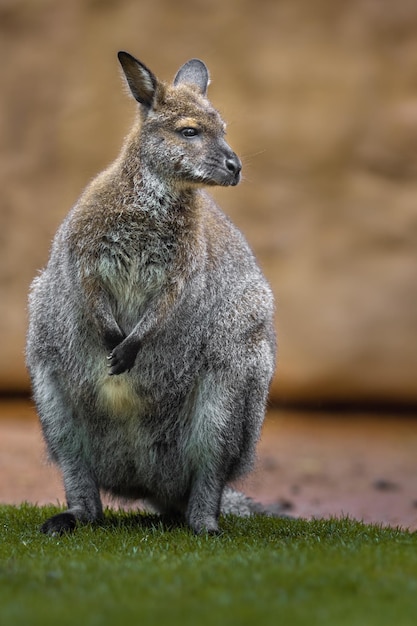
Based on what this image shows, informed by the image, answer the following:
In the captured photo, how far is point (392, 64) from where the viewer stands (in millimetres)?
11070

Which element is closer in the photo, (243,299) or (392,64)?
(243,299)

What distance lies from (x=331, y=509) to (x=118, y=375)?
350 centimetres

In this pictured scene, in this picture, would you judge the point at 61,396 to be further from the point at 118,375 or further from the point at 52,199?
the point at 52,199

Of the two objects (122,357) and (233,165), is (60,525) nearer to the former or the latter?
(122,357)

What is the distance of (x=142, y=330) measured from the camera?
20.0 ft

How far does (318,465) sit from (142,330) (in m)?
4.65

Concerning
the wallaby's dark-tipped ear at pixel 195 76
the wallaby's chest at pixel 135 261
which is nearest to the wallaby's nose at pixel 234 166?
the wallaby's chest at pixel 135 261

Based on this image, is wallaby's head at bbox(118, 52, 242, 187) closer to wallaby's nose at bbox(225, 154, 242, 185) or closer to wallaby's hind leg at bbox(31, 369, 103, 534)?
wallaby's nose at bbox(225, 154, 242, 185)

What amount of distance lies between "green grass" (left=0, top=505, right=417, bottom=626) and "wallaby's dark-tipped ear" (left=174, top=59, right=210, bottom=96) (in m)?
2.75

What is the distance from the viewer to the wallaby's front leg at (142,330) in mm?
6031

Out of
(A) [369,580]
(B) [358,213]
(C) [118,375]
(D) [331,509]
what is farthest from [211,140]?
(B) [358,213]

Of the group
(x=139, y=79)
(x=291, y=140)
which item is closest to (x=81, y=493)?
(x=139, y=79)

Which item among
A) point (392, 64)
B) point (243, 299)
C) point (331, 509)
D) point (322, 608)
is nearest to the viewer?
point (322, 608)

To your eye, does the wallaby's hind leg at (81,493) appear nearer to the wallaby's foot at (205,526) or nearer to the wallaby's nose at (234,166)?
the wallaby's foot at (205,526)
